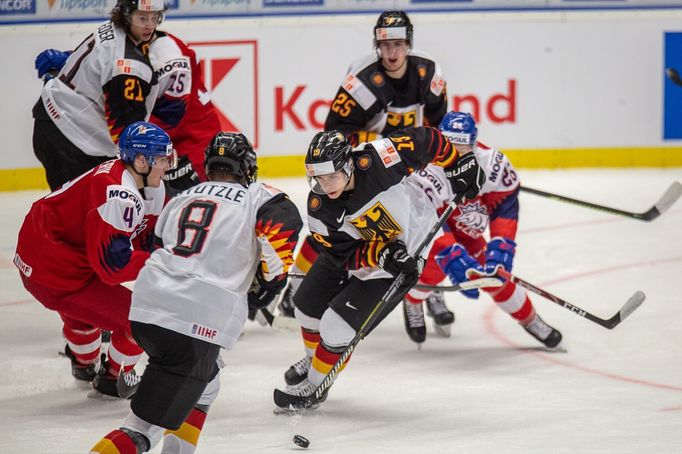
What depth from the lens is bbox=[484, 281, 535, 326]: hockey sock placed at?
498cm

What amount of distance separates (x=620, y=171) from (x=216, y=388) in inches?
221

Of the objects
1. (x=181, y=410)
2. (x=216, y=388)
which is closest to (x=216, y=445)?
(x=216, y=388)

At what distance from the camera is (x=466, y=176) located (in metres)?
4.50

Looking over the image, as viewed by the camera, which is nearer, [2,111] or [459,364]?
[459,364]

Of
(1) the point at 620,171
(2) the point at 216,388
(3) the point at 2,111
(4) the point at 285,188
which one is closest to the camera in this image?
(2) the point at 216,388

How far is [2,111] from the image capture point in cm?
747

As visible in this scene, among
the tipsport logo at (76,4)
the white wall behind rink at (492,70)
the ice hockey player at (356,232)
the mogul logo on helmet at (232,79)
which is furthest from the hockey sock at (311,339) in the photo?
the tipsport logo at (76,4)

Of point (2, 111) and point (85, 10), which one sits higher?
point (85, 10)

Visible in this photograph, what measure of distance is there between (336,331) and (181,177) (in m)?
1.27

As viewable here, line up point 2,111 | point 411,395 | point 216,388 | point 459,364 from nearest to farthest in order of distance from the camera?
1. point 216,388
2. point 411,395
3. point 459,364
4. point 2,111

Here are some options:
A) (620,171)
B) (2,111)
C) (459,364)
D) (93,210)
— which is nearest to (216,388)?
(93,210)

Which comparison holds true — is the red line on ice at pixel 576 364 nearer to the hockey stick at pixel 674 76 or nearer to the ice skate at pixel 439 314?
the ice skate at pixel 439 314

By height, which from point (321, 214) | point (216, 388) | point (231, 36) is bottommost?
point (216, 388)

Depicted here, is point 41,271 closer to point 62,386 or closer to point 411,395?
point 62,386
